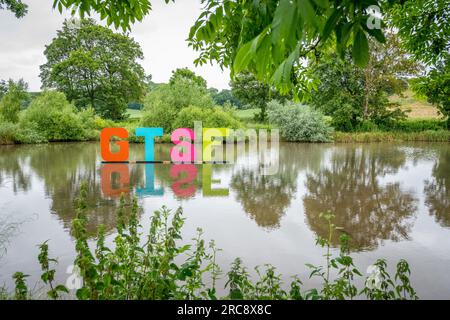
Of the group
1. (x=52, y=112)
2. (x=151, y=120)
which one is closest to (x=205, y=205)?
(x=151, y=120)

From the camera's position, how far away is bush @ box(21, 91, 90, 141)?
73.2 feet

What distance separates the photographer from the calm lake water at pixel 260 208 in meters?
4.68

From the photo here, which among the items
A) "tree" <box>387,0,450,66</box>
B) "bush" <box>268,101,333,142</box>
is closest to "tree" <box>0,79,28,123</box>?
"bush" <box>268,101,333,142</box>

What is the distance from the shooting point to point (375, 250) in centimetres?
498

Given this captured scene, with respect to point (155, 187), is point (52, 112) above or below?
above

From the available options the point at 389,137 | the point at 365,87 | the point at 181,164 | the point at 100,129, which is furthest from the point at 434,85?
the point at 100,129

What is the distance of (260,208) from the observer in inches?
285

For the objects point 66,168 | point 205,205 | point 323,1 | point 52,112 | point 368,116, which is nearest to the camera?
point 323,1

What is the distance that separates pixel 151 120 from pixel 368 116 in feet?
61.3

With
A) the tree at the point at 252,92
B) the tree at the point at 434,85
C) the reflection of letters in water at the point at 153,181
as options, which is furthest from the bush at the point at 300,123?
the tree at the point at 434,85

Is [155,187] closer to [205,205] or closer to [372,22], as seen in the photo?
[205,205]

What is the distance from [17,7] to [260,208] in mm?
8678

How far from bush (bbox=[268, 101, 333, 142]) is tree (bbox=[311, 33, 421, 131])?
3.79 metres

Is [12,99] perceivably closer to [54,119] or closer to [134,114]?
[54,119]
